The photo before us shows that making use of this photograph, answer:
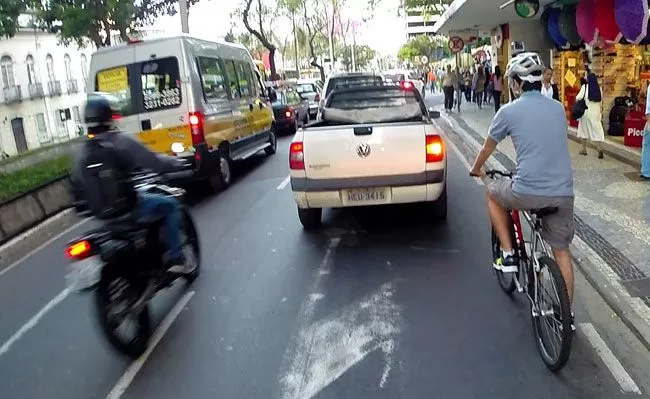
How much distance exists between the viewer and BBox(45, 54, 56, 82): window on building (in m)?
43.9

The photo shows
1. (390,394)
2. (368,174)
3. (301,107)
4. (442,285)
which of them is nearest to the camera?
(390,394)

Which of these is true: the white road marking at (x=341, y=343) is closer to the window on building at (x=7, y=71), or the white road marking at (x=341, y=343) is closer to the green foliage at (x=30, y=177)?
the green foliage at (x=30, y=177)

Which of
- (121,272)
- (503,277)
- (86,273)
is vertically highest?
(86,273)

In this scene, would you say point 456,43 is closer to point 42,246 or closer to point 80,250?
point 42,246

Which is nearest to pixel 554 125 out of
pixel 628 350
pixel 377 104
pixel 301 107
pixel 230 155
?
pixel 628 350

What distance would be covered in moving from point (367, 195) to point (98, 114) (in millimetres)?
3256

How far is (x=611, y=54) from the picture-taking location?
47.1ft

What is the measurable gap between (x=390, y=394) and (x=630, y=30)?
8092mm

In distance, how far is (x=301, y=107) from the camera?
22.6 meters

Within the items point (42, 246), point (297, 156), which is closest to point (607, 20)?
point (297, 156)

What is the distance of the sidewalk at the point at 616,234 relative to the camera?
5188 millimetres

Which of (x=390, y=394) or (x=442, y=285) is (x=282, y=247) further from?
(x=390, y=394)

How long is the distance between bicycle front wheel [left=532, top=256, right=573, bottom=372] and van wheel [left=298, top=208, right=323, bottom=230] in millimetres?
3891

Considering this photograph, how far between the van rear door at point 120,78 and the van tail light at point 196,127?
2.77 ft
